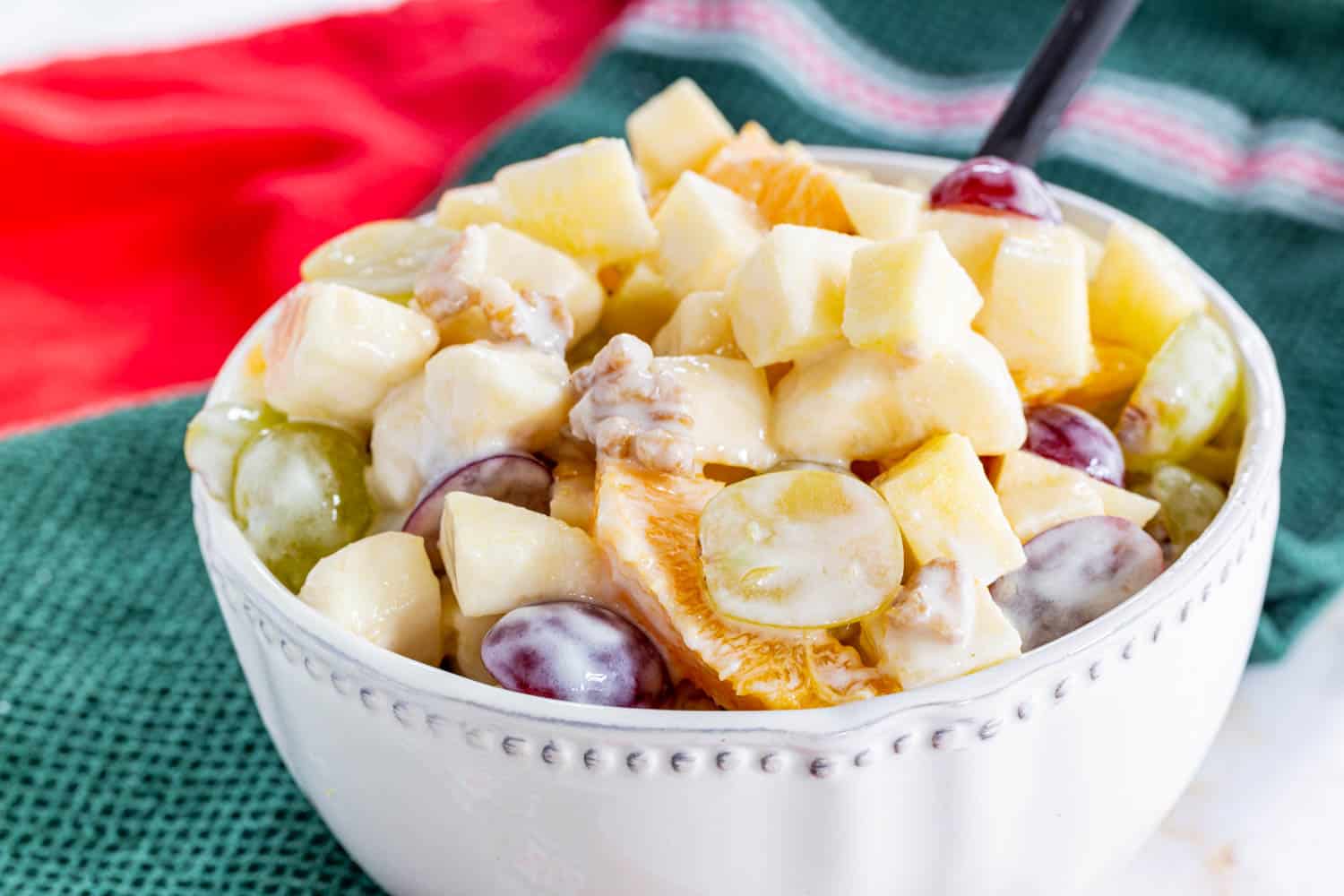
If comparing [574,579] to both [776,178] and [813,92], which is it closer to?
[776,178]

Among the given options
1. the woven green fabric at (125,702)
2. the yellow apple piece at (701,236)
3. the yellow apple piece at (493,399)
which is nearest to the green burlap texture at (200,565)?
the woven green fabric at (125,702)

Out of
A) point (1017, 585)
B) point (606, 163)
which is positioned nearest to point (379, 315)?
point (606, 163)

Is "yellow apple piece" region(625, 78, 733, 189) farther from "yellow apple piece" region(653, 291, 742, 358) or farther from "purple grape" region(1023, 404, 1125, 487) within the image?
"purple grape" region(1023, 404, 1125, 487)

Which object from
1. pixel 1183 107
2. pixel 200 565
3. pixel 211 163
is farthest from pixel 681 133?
pixel 211 163

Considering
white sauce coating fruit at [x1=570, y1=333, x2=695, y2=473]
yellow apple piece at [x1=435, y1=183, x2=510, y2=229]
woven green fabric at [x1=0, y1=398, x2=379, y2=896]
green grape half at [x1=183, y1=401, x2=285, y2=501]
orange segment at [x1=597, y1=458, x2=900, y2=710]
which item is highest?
white sauce coating fruit at [x1=570, y1=333, x2=695, y2=473]

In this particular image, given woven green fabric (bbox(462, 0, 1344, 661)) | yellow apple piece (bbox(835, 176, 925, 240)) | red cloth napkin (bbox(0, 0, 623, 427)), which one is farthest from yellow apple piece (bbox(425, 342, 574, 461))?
red cloth napkin (bbox(0, 0, 623, 427))

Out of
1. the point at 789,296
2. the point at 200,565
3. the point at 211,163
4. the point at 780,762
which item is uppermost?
the point at 789,296

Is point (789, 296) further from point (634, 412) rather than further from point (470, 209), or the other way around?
point (470, 209)
